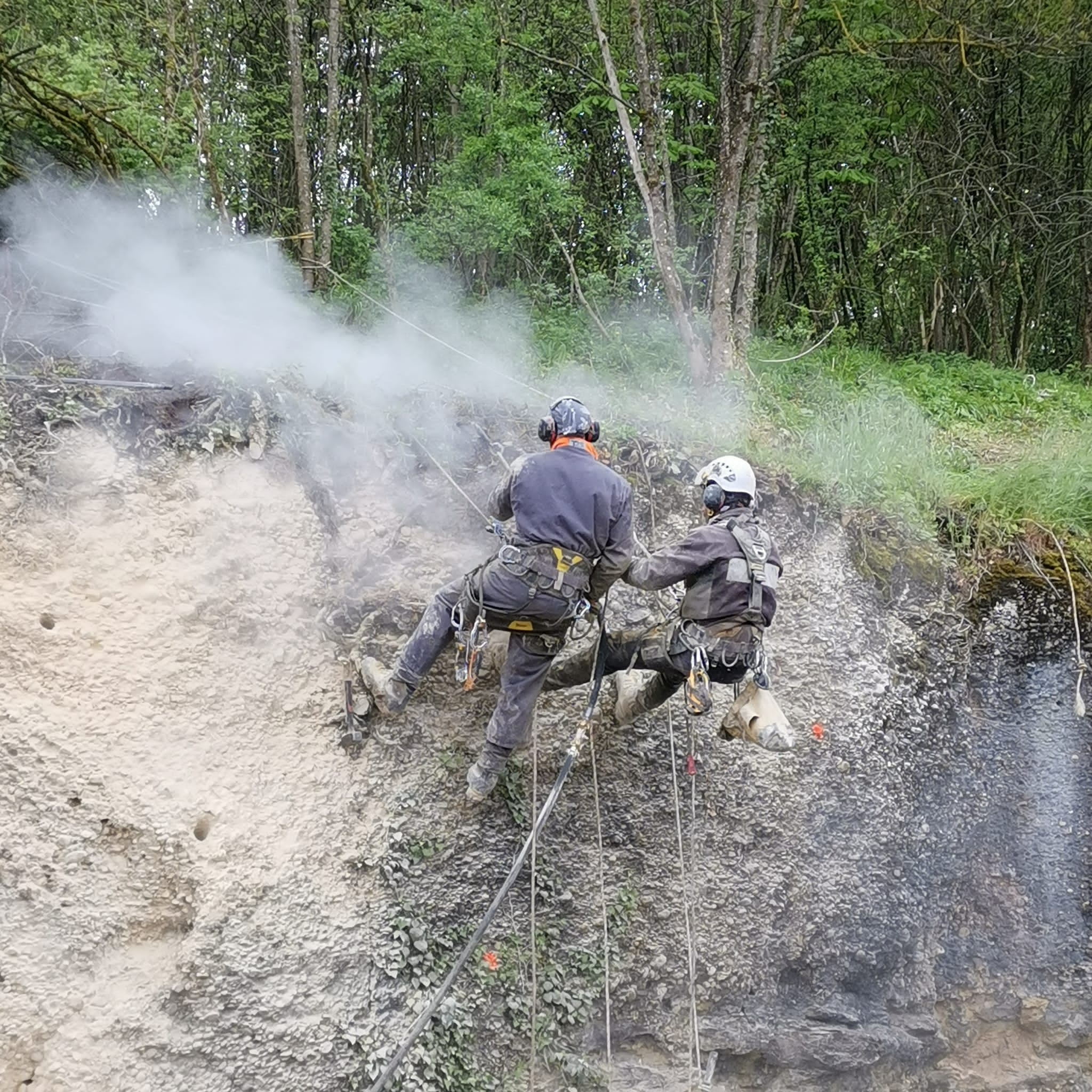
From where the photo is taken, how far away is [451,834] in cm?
418

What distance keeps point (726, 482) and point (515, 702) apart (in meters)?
1.50

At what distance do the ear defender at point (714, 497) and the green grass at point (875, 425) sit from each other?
1524 millimetres

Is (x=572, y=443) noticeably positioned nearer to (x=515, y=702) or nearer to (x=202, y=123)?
(x=515, y=702)

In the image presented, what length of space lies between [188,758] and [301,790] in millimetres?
556

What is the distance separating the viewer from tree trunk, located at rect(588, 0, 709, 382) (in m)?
6.36

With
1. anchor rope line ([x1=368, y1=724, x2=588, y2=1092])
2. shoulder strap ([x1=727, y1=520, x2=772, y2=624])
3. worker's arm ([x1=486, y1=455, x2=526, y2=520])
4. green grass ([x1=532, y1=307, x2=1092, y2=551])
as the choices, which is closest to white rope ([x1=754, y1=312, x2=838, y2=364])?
green grass ([x1=532, y1=307, x2=1092, y2=551])

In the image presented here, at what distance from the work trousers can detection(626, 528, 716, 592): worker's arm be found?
0.42m

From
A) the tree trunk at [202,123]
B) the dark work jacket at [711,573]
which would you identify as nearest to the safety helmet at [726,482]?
the dark work jacket at [711,573]

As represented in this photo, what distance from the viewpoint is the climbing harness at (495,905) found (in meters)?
3.39

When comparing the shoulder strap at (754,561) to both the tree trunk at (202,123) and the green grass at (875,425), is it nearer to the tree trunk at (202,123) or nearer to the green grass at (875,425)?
the green grass at (875,425)

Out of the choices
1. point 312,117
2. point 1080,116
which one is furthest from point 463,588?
point 1080,116

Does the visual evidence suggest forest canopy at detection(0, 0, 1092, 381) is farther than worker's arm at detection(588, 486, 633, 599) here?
Yes

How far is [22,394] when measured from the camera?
4.33 m

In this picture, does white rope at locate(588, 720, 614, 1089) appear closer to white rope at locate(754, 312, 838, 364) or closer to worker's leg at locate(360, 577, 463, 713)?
worker's leg at locate(360, 577, 463, 713)
